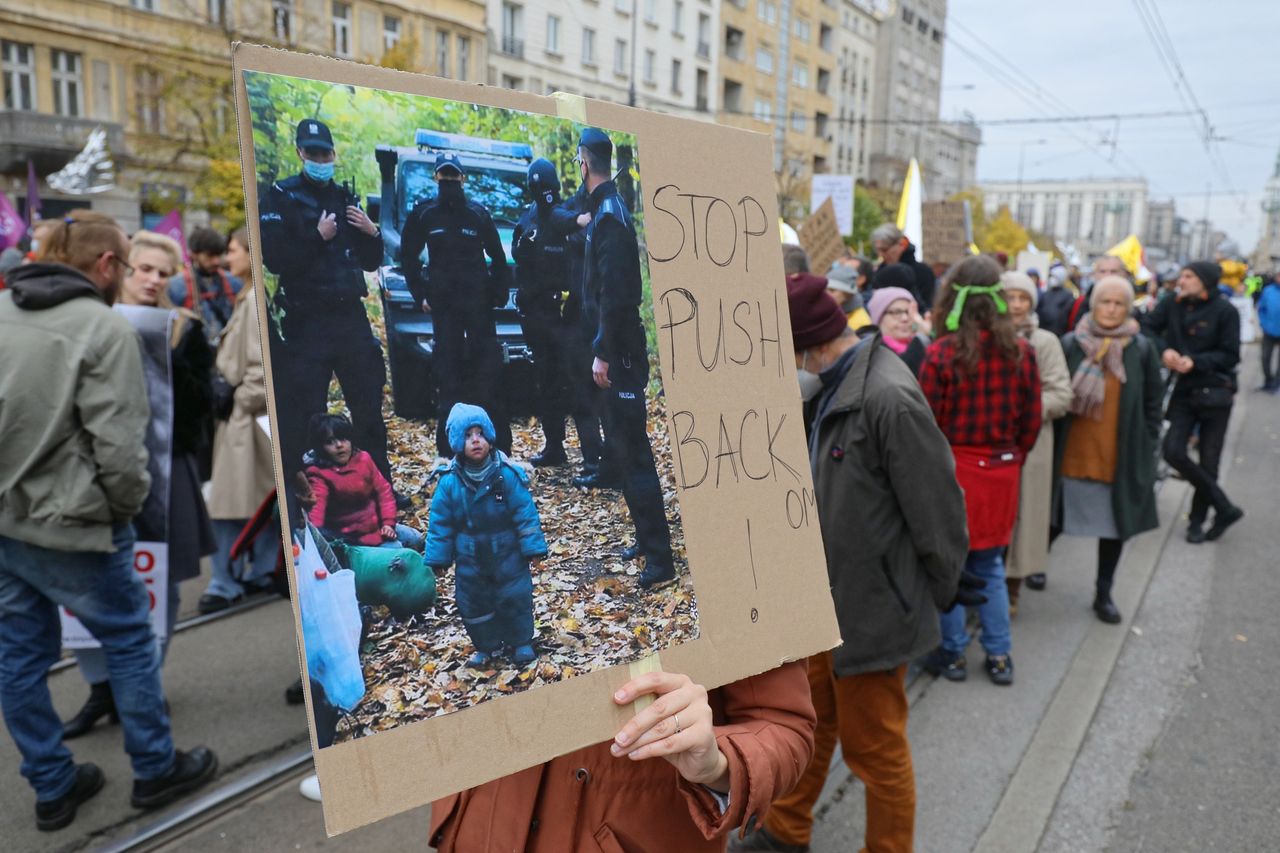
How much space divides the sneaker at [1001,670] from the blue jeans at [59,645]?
3.79m

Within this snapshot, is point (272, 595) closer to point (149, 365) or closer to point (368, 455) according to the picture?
point (149, 365)

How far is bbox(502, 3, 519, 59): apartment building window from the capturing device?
36.3m

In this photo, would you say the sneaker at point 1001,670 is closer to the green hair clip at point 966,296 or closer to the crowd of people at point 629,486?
the crowd of people at point 629,486

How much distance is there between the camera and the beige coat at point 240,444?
5027 millimetres

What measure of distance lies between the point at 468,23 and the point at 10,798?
34.6m

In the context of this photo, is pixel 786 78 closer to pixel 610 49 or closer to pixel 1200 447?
pixel 610 49

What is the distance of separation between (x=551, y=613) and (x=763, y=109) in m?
56.8

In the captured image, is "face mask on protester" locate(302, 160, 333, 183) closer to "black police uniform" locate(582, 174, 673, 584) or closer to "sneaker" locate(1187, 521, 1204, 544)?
"black police uniform" locate(582, 174, 673, 584)

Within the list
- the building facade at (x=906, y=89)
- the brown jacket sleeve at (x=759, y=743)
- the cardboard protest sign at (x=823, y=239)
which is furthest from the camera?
the building facade at (x=906, y=89)

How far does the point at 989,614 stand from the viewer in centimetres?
446

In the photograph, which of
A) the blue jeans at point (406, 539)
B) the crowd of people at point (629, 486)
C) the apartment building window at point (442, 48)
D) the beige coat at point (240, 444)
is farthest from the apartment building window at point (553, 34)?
the blue jeans at point (406, 539)

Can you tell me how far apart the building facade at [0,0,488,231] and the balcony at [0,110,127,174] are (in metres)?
0.03

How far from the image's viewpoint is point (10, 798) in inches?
135

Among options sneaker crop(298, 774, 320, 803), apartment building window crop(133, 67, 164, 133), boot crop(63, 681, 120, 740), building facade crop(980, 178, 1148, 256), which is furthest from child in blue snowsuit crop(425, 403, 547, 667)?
building facade crop(980, 178, 1148, 256)
